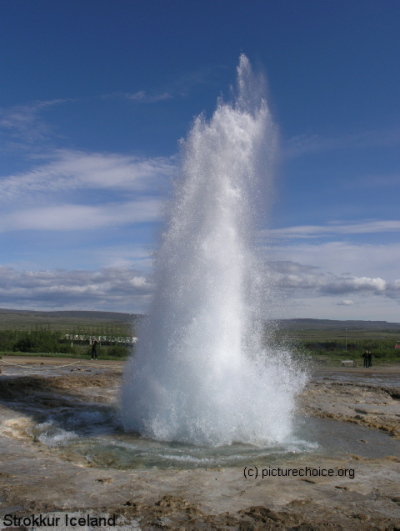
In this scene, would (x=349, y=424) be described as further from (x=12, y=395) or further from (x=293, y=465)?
(x=12, y=395)

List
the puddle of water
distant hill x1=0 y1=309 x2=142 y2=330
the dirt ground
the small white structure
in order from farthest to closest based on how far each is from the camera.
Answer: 1. distant hill x1=0 y1=309 x2=142 y2=330
2. the small white structure
3. the puddle of water
4. the dirt ground

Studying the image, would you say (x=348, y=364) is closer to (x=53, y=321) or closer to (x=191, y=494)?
(x=191, y=494)

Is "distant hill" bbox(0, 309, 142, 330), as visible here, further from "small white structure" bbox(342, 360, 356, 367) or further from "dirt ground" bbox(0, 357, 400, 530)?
"dirt ground" bbox(0, 357, 400, 530)

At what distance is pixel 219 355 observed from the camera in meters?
9.84

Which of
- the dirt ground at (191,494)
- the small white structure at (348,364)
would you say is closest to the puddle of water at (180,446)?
the dirt ground at (191,494)

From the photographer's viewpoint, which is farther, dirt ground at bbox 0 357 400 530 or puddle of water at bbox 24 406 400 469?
puddle of water at bbox 24 406 400 469

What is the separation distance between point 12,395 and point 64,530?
9317 millimetres

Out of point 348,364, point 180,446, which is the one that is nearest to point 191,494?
point 180,446

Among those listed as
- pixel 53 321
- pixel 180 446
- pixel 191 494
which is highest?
pixel 53 321

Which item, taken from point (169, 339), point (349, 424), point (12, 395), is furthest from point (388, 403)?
point (12, 395)

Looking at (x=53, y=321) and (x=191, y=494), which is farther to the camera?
(x=53, y=321)

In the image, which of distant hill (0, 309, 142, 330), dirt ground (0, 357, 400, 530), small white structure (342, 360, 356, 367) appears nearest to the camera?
dirt ground (0, 357, 400, 530)

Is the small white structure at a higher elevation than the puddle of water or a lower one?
lower

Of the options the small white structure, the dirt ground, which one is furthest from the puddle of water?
the small white structure
